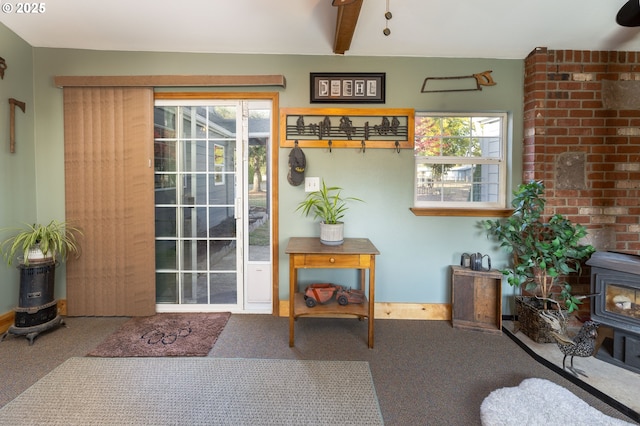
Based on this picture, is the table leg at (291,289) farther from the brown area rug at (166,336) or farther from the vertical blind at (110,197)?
the vertical blind at (110,197)

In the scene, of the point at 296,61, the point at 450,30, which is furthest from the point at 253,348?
the point at 450,30

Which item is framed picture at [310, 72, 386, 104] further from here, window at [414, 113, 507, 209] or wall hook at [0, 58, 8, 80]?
wall hook at [0, 58, 8, 80]

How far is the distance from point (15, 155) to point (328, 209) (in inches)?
109

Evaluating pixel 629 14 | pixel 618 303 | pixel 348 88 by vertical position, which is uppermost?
pixel 629 14

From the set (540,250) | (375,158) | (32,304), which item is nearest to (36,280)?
(32,304)

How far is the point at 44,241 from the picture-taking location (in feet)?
8.06

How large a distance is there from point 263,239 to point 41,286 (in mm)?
1814

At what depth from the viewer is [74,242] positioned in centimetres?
285

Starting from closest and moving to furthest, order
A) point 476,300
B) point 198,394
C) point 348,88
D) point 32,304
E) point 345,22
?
point 198,394 → point 345,22 → point 32,304 → point 476,300 → point 348,88

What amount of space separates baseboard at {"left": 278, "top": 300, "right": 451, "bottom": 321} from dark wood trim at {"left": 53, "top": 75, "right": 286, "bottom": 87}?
2077 mm

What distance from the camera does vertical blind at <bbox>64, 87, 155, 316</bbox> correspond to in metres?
2.79

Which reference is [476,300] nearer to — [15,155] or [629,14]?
[629,14]

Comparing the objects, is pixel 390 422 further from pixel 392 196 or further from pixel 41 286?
pixel 41 286

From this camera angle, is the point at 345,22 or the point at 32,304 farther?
the point at 32,304
